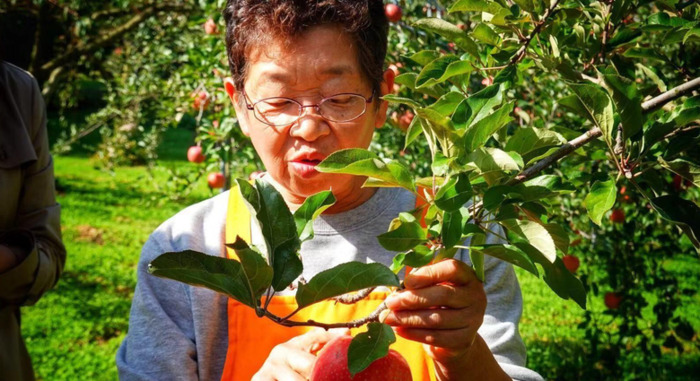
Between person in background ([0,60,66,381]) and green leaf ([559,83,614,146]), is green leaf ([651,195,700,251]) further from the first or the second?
person in background ([0,60,66,381])

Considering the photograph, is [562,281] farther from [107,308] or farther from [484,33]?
[107,308]

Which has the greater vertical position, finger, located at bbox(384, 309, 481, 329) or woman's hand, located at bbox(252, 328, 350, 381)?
finger, located at bbox(384, 309, 481, 329)

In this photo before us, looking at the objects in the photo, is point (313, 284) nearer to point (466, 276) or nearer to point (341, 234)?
point (466, 276)

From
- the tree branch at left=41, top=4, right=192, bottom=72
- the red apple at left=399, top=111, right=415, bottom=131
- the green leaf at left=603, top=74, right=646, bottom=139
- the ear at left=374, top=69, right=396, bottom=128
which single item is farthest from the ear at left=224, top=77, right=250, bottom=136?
the tree branch at left=41, top=4, right=192, bottom=72

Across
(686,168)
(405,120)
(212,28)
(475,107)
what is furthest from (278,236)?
(212,28)

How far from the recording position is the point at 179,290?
4.03ft

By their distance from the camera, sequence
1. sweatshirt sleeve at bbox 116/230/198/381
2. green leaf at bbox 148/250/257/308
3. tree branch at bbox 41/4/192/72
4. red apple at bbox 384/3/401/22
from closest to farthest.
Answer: green leaf at bbox 148/250/257/308 < sweatshirt sleeve at bbox 116/230/198/381 < red apple at bbox 384/3/401/22 < tree branch at bbox 41/4/192/72

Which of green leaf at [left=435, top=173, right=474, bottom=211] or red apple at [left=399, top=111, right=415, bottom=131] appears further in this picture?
red apple at [left=399, top=111, right=415, bottom=131]

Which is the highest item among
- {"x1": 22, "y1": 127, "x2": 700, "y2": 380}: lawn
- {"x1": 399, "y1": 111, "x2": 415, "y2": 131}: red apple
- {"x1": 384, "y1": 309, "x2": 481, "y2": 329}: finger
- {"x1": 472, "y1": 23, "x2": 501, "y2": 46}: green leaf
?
{"x1": 472, "y1": 23, "x2": 501, "y2": 46}: green leaf

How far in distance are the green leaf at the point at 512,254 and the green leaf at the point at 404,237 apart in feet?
0.21

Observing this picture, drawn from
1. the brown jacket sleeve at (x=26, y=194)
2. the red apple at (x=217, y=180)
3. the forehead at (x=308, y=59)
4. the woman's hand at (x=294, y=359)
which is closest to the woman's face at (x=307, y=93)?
the forehead at (x=308, y=59)

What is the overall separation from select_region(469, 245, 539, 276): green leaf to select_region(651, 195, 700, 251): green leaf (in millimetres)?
188

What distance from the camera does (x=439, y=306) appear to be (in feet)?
2.59

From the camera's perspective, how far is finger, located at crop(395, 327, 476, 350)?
794 millimetres
